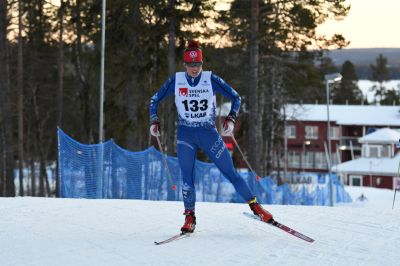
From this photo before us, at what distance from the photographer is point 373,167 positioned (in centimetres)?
5866

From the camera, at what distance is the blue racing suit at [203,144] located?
630 centimetres

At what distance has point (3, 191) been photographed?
18.4m

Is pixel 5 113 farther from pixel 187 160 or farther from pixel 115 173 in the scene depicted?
pixel 187 160

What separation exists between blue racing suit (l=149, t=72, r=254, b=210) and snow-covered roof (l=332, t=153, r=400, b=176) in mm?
54005

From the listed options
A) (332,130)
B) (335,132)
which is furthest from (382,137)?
(335,132)

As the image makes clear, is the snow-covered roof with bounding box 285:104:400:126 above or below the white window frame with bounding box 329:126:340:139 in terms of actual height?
above

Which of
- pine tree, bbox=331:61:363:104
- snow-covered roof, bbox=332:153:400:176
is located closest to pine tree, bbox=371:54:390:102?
pine tree, bbox=331:61:363:104

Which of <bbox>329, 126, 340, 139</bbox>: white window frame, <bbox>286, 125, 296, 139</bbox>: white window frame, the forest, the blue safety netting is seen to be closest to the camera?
the blue safety netting

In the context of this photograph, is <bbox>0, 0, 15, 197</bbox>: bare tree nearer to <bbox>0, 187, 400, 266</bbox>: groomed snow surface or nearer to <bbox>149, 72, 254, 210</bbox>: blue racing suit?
<bbox>0, 187, 400, 266</bbox>: groomed snow surface

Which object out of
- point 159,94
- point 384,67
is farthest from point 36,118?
point 384,67

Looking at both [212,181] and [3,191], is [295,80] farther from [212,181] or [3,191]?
[3,191]

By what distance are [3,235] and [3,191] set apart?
1311 cm

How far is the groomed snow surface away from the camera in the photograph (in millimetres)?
5086

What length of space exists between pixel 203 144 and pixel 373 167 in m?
55.1
